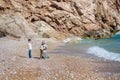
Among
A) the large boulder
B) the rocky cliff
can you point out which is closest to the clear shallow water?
the large boulder

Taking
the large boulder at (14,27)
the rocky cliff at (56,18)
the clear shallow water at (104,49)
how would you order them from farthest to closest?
the rocky cliff at (56,18)
the large boulder at (14,27)
the clear shallow water at (104,49)

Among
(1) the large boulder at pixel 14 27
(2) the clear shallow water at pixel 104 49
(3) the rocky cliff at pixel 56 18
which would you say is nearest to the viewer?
(2) the clear shallow water at pixel 104 49

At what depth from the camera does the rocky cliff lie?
53.7 metres

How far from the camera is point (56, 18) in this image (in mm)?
64938

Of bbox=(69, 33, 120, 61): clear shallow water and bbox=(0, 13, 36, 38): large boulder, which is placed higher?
bbox=(69, 33, 120, 61): clear shallow water

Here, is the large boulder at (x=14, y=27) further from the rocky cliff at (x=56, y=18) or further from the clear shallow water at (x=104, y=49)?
the clear shallow water at (x=104, y=49)

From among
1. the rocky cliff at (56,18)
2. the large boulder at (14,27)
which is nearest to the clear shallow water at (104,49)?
the large boulder at (14,27)

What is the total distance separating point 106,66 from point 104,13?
55952 mm

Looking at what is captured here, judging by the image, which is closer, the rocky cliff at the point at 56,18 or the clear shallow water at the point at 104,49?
the clear shallow water at the point at 104,49

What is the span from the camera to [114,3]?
82438 mm

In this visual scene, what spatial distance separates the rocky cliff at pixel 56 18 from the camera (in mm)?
53688

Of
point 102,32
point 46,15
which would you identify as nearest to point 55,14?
point 46,15

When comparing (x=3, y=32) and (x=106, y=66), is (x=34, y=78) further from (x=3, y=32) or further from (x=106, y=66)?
(x=3, y=32)

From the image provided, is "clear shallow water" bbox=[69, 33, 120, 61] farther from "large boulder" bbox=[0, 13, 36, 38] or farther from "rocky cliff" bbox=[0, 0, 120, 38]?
"rocky cliff" bbox=[0, 0, 120, 38]
